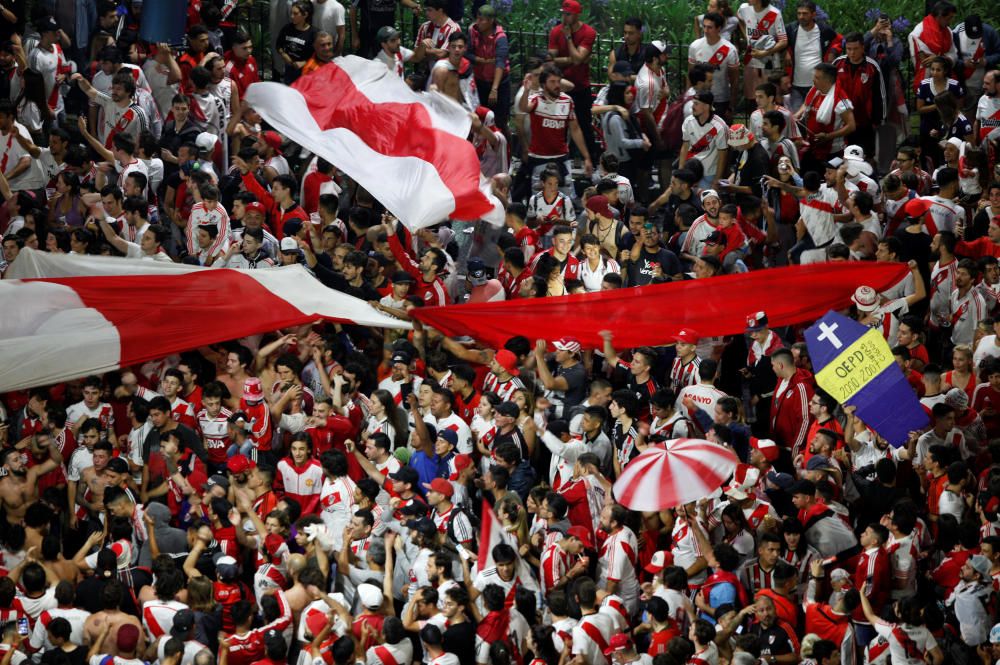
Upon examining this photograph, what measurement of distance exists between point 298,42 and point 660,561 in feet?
30.6

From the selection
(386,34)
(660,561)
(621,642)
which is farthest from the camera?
(386,34)

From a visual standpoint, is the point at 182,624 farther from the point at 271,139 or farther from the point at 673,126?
the point at 673,126

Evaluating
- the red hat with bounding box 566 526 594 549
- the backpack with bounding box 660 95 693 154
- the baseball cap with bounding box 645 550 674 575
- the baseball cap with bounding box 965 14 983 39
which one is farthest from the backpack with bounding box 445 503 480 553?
the baseball cap with bounding box 965 14 983 39

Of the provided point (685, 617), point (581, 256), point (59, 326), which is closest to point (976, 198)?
point (581, 256)

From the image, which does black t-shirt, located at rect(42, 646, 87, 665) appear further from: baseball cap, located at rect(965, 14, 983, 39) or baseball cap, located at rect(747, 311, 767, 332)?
baseball cap, located at rect(965, 14, 983, 39)

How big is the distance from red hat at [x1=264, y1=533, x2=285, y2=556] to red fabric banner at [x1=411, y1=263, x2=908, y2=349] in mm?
2888

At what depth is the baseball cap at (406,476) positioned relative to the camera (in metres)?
13.3

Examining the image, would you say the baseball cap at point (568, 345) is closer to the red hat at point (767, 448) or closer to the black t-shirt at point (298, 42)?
the red hat at point (767, 448)

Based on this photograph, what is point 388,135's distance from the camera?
1734cm

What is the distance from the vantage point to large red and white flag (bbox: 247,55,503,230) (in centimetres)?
1650

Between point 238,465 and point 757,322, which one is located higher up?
point 757,322

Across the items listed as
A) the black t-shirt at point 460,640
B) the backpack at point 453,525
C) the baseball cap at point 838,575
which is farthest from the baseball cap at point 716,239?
the black t-shirt at point 460,640

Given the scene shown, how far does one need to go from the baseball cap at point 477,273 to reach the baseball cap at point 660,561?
417cm

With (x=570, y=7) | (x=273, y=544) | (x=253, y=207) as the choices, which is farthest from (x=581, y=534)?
(x=570, y=7)
